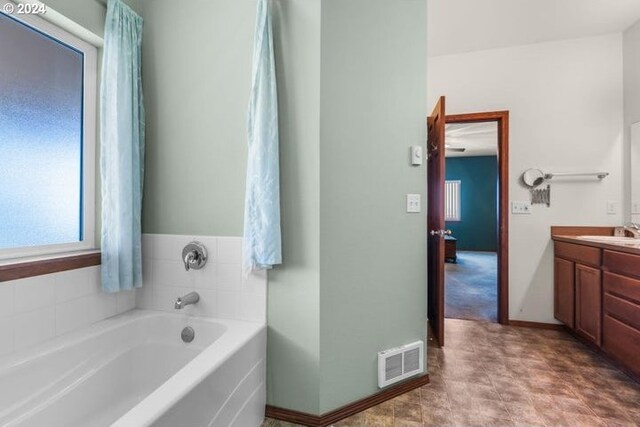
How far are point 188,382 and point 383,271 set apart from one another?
3.71 ft

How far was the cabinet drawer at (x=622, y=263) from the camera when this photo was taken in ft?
6.31

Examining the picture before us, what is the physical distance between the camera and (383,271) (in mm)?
1786

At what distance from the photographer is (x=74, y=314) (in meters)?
1.52

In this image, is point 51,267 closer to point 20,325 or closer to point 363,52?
point 20,325

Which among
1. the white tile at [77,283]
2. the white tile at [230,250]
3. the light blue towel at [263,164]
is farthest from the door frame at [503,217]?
the white tile at [77,283]

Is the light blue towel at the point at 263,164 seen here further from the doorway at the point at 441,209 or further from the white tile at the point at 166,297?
the doorway at the point at 441,209

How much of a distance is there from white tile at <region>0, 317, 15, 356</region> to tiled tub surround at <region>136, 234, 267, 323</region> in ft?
2.04

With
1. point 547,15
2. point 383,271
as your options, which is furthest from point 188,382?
point 547,15

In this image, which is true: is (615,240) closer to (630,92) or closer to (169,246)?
(630,92)

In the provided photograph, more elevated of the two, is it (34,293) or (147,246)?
(147,246)

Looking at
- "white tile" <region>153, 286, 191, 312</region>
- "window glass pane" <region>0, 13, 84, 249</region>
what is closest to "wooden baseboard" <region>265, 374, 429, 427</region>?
"white tile" <region>153, 286, 191, 312</region>

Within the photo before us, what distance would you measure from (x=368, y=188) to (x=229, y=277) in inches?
36.3

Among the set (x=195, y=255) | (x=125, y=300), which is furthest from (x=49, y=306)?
(x=195, y=255)

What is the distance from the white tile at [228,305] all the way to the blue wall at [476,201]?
7.70 metres
